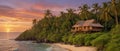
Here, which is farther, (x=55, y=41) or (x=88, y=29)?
(x=55, y=41)

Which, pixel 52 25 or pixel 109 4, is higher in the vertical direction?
pixel 109 4

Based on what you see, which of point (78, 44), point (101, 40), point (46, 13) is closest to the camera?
point (101, 40)

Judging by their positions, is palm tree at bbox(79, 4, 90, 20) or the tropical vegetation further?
palm tree at bbox(79, 4, 90, 20)

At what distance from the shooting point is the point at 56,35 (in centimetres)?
8244

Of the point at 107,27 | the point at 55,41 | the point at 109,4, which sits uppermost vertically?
the point at 109,4

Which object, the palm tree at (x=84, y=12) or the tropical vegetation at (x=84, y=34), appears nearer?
the tropical vegetation at (x=84, y=34)

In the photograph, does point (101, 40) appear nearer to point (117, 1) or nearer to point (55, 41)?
point (117, 1)

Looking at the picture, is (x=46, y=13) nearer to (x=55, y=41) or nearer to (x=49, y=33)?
(x=49, y=33)

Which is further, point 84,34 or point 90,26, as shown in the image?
point 90,26

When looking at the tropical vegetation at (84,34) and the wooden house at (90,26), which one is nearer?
the tropical vegetation at (84,34)

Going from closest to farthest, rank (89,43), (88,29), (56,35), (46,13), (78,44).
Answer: (89,43), (78,44), (88,29), (56,35), (46,13)

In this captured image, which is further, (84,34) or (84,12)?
(84,12)

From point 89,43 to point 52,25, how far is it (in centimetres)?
4785

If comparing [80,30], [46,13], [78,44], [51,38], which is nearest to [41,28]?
[46,13]
